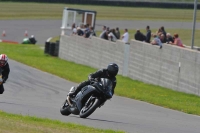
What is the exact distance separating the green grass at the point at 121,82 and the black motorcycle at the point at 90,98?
4.86 m

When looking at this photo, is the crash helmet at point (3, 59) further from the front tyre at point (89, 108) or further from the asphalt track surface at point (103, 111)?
the front tyre at point (89, 108)

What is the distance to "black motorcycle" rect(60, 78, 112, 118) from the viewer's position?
1388 centimetres

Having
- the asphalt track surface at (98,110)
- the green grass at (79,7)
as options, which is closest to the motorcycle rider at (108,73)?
the asphalt track surface at (98,110)

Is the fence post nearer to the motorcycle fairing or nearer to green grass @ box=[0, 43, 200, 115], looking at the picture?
green grass @ box=[0, 43, 200, 115]

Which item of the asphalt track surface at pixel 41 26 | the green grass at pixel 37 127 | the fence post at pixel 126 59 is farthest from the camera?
the asphalt track surface at pixel 41 26

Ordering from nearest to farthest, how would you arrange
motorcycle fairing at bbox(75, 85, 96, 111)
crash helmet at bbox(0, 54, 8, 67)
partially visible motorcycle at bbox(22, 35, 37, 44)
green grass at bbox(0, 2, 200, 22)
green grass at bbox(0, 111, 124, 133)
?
green grass at bbox(0, 111, 124, 133)
motorcycle fairing at bbox(75, 85, 96, 111)
crash helmet at bbox(0, 54, 8, 67)
green grass at bbox(0, 2, 200, 22)
partially visible motorcycle at bbox(22, 35, 37, 44)

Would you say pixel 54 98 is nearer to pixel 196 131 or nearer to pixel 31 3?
pixel 196 131

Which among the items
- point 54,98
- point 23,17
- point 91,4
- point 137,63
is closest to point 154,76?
point 137,63

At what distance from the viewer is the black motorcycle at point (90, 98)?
13.9m

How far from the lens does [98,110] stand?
17125 mm

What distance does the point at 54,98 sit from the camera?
20.3 metres

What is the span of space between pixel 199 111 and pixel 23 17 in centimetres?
3867

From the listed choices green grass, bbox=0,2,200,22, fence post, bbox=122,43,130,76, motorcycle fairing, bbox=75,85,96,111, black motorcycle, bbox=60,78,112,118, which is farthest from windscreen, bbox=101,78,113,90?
green grass, bbox=0,2,200,22

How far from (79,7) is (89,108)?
3520cm
